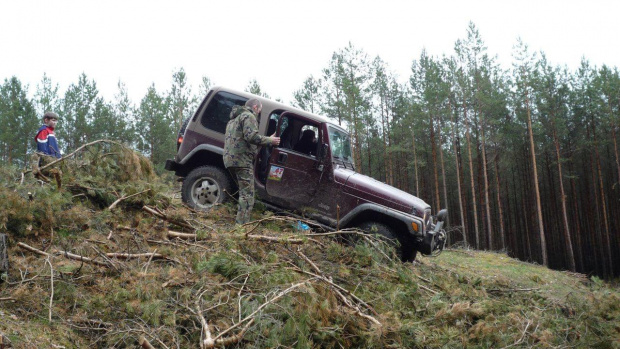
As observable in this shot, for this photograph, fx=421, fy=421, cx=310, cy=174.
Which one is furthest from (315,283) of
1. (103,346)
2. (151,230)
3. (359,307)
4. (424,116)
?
(424,116)

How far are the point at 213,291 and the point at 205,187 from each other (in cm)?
340

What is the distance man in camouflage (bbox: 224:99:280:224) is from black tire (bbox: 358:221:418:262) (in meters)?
1.64

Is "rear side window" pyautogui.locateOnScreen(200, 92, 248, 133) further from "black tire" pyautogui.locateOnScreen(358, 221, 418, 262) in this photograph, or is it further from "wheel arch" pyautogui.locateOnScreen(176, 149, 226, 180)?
"black tire" pyautogui.locateOnScreen(358, 221, 418, 262)

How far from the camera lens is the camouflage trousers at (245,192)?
5.64 m

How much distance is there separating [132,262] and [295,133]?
11.4 feet

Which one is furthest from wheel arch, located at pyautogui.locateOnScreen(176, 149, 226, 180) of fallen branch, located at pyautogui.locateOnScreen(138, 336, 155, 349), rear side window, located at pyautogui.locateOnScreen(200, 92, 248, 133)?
fallen branch, located at pyautogui.locateOnScreen(138, 336, 155, 349)

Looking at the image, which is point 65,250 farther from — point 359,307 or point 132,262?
point 359,307

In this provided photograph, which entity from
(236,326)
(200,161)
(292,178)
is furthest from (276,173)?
(236,326)

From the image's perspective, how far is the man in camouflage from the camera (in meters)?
5.70

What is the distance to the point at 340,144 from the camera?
6766 mm

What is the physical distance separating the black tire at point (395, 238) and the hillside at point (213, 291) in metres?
0.62

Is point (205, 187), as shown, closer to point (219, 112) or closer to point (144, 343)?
point (219, 112)

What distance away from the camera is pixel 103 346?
2574 mm

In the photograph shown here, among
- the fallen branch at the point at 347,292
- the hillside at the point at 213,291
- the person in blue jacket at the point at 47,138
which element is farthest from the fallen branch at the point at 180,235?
the person in blue jacket at the point at 47,138
